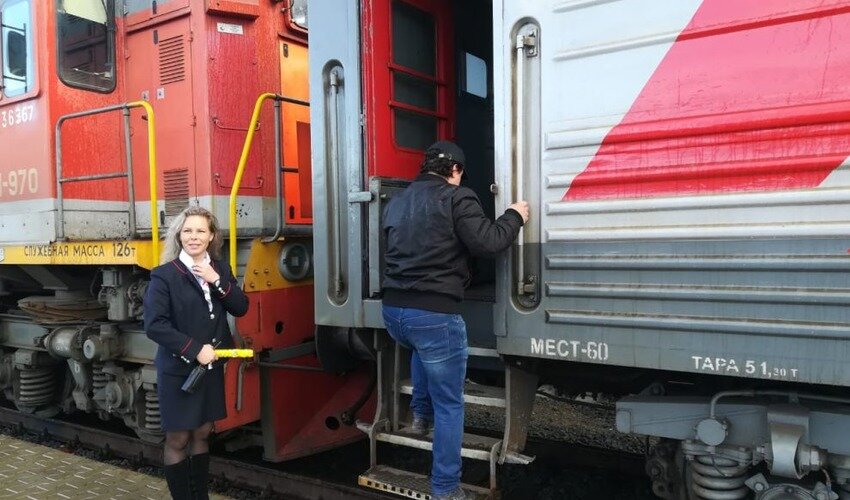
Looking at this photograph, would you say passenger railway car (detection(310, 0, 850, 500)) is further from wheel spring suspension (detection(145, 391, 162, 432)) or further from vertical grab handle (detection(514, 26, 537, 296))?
wheel spring suspension (detection(145, 391, 162, 432))

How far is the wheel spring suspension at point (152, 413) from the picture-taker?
4246 mm

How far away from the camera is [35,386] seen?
5250 mm

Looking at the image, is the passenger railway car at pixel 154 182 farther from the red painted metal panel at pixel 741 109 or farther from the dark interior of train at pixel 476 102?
→ the red painted metal panel at pixel 741 109

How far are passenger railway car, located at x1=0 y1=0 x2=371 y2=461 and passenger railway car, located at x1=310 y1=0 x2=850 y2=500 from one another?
Answer: 1.17 meters

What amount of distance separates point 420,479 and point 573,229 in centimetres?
152

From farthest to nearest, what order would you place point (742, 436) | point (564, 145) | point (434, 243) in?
1. point (434, 243)
2. point (564, 145)
3. point (742, 436)

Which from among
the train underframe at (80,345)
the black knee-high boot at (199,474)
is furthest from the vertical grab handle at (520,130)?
the train underframe at (80,345)

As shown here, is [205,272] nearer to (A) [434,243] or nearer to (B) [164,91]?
(A) [434,243]

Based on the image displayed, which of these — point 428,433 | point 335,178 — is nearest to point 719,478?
point 428,433

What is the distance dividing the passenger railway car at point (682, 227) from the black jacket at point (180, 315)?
75 cm

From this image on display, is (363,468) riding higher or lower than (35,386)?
lower

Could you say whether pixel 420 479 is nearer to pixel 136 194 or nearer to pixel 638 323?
pixel 638 323

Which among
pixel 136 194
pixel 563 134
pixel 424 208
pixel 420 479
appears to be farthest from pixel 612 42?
pixel 136 194

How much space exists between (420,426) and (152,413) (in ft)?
6.51
